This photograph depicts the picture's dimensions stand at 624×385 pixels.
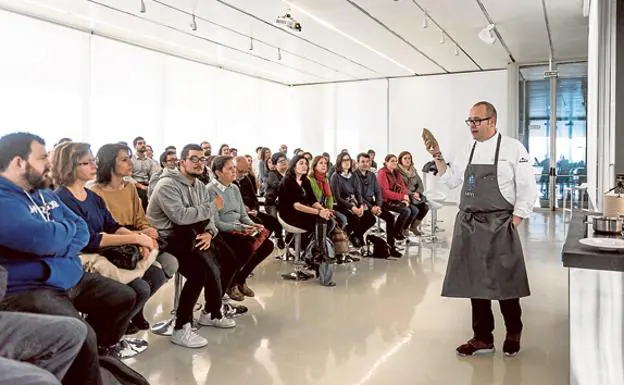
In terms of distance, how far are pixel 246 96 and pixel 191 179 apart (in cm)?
926

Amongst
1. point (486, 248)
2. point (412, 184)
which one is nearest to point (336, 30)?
point (412, 184)

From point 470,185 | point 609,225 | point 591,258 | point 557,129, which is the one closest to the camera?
point 591,258

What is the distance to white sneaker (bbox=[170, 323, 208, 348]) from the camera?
3375 millimetres

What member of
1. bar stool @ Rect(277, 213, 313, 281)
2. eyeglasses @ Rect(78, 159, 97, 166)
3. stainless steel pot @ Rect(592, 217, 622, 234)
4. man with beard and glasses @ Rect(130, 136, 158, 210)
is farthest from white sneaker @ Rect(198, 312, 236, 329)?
man with beard and glasses @ Rect(130, 136, 158, 210)

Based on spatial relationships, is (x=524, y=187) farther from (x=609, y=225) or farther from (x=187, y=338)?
(x=187, y=338)

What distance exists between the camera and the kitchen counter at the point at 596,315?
2.07 m

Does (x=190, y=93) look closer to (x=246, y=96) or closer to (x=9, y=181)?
(x=246, y=96)

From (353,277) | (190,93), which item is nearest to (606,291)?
(353,277)

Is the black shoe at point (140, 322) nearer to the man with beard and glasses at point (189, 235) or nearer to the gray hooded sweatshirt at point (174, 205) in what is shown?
the man with beard and glasses at point (189, 235)

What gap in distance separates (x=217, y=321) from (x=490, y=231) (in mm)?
1976

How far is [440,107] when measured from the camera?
12852 millimetres

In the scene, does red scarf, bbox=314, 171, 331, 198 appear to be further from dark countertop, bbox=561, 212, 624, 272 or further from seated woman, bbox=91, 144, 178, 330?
dark countertop, bbox=561, 212, 624, 272

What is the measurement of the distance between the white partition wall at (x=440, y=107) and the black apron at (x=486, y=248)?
9.25 m

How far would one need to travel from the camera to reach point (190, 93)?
35.6ft
